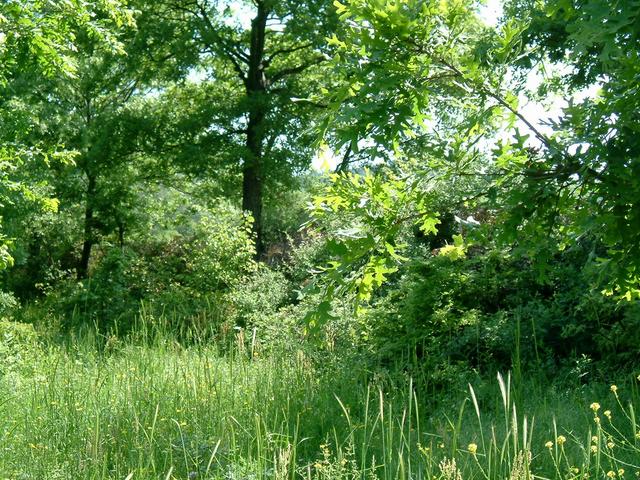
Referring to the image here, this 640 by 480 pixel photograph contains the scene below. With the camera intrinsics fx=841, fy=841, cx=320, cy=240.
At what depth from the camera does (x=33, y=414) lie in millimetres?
5246

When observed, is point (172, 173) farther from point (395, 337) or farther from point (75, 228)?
point (395, 337)

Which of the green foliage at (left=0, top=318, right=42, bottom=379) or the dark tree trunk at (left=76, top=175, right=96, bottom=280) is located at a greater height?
the dark tree trunk at (left=76, top=175, right=96, bottom=280)

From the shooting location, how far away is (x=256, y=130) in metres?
18.5

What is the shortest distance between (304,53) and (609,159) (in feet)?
57.2

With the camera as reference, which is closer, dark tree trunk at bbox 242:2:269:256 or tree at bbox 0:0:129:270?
tree at bbox 0:0:129:270

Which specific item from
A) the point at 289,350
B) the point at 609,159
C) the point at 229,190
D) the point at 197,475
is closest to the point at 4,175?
the point at 289,350

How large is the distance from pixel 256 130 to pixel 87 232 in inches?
251

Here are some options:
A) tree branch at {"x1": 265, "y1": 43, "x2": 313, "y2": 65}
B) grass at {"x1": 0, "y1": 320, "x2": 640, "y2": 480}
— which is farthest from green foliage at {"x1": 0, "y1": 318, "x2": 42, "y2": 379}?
tree branch at {"x1": 265, "y1": 43, "x2": 313, "y2": 65}

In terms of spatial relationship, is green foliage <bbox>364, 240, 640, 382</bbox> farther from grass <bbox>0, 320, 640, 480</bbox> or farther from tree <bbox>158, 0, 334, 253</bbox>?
tree <bbox>158, 0, 334, 253</bbox>

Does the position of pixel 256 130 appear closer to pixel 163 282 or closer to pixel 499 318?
pixel 163 282

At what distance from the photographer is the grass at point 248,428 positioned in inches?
161

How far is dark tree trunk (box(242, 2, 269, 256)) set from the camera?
1855cm

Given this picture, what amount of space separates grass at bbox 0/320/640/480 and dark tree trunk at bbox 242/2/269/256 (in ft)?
40.9

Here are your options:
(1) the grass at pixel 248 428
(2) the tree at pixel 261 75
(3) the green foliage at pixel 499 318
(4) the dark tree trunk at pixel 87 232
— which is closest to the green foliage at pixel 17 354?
(1) the grass at pixel 248 428
